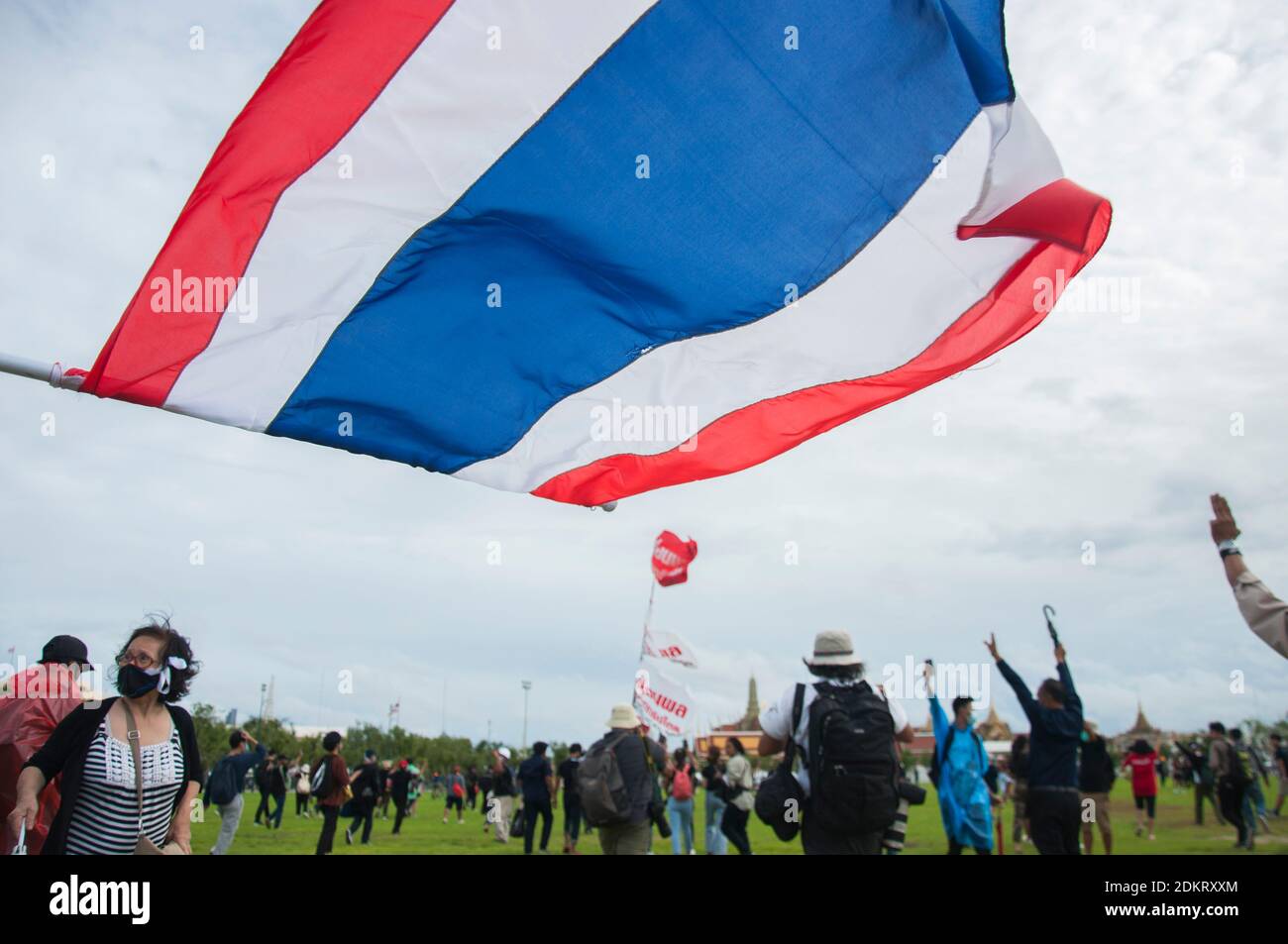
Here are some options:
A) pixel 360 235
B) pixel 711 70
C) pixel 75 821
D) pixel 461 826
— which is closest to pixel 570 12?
pixel 711 70

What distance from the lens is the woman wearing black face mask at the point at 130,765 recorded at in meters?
4.31

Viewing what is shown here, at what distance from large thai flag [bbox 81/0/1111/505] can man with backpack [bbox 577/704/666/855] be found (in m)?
3.90

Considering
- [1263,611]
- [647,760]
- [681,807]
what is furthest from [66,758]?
[681,807]

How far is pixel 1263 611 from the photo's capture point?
3441 mm

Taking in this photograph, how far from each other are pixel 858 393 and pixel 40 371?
3.37m

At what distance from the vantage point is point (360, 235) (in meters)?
4.42

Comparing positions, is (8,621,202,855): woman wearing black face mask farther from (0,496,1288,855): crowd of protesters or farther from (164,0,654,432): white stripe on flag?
(164,0,654,432): white stripe on flag

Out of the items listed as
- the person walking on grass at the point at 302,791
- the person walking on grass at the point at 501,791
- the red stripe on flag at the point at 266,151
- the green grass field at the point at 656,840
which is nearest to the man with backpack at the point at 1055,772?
the green grass field at the point at 656,840

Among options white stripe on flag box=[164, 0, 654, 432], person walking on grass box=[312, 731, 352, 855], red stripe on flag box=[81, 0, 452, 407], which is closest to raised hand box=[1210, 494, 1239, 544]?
white stripe on flag box=[164, 0, 654, 432]

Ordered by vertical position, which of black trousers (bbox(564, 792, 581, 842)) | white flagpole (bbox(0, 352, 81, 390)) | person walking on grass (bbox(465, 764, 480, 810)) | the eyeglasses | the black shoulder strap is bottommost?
person walking on grass (bbox(465, 764, 480, 810))

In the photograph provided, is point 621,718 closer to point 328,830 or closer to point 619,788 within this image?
point 619,788

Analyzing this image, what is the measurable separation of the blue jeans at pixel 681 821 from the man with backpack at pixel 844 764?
8961 millimetres

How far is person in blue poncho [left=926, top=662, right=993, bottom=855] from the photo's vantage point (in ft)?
30.3

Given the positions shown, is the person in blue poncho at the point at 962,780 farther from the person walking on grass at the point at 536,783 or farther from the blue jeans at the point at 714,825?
the person walking on grass at the point at 536,783
